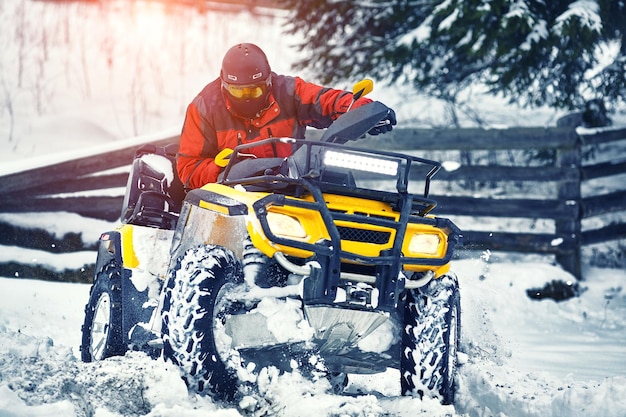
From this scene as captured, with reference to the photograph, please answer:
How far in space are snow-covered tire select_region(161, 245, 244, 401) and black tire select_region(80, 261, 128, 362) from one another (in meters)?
0.98

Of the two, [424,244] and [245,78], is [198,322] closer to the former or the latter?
[424,244]

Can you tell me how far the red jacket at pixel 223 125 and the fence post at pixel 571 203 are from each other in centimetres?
420

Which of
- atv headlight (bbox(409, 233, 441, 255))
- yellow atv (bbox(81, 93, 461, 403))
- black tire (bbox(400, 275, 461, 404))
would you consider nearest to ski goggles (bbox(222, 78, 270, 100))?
yellow atv (bbox(81, 93, 461, 403))

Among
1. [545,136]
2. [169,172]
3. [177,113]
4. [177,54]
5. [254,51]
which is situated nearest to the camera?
[254,51]

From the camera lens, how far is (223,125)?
14.4ft

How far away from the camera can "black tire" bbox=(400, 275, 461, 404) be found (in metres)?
3.64

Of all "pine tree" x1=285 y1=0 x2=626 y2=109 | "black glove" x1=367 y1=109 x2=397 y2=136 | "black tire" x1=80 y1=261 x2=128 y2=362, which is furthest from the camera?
"pine tree" x1=285 y1=0 x2=626 y2=109

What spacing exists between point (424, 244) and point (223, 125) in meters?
1.34

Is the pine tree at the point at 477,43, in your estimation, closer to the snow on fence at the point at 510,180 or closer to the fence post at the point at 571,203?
the snow on fence at the point at 510,180

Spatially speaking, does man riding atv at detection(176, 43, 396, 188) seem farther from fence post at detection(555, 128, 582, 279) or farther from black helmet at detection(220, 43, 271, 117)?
fence post at detection(555, 128, 582, 279)

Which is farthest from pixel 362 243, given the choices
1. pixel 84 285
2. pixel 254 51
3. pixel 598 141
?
pixel 598 141

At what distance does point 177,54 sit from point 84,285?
24.5ft

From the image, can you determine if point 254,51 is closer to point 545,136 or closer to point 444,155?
point 545,136

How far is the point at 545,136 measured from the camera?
810 cm
